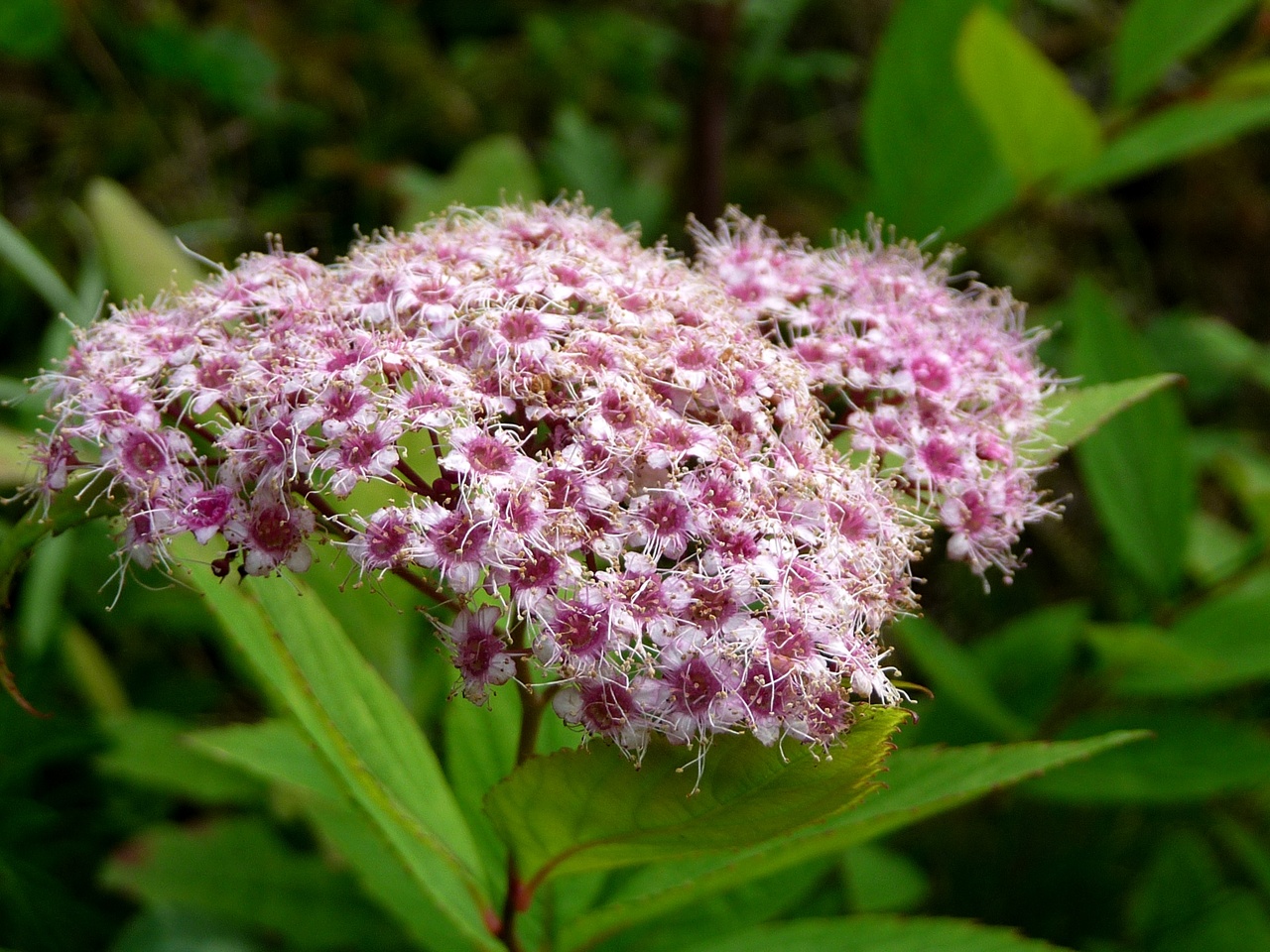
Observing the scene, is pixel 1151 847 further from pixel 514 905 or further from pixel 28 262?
pixel 28 262

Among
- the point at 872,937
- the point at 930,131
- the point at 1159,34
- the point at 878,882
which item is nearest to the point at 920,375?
the point at 872,937

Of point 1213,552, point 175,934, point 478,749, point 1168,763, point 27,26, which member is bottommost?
point 175,934

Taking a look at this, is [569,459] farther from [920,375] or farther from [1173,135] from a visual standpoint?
[1173,135]

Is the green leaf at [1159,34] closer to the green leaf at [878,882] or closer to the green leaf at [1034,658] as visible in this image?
the green leaf at [1034,658]

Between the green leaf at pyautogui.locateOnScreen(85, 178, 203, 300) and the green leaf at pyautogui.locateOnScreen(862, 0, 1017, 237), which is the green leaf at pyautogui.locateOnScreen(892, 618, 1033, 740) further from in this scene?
the green leaf at pyautogui.locateOnScreen(85, 178, 203, 300)

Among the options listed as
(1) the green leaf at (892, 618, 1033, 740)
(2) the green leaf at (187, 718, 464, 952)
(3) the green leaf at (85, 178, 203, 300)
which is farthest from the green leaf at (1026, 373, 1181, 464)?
(3) the green leaf at (85, 178, 203, 300)

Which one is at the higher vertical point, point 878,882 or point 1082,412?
point 1082,412

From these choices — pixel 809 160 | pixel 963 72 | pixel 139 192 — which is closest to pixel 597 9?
pixel 809 160
